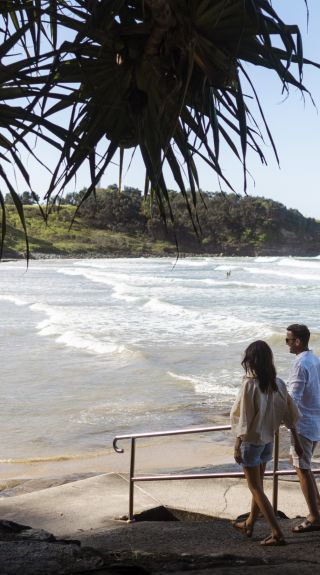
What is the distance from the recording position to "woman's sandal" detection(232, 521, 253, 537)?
4398mm

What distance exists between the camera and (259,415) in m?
4.13

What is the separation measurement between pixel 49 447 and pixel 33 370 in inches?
235

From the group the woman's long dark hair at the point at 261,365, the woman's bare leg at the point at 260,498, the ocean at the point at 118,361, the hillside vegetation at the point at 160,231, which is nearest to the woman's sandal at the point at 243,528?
the woman's bare leg at the point at 260,498

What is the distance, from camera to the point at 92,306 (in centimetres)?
3303

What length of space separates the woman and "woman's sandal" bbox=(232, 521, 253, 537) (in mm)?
220

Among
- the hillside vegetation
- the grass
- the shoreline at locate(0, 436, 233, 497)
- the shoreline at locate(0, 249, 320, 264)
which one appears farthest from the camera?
the hillside vegetation

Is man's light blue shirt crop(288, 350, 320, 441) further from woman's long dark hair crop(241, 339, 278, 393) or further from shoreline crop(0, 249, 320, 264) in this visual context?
shoreline crop(0, 249, 320, 264)

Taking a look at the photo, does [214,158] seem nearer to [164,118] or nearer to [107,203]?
[164,118]

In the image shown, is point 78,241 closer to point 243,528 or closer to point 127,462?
point 127,462

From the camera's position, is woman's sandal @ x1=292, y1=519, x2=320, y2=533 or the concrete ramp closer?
woman's sandal @ x1=292, y1=519, x2=320, y2=533

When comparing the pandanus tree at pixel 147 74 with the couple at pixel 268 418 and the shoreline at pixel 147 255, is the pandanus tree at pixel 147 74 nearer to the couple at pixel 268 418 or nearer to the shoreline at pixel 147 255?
the couple at pixel 268 418

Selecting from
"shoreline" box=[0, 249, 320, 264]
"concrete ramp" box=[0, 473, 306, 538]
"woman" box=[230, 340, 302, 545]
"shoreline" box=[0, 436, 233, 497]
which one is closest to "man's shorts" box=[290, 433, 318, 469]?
"woman" box=[230, 340, 302, 545]

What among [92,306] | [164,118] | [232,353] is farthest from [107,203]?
[164,118]

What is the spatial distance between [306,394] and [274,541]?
0.88 meters
